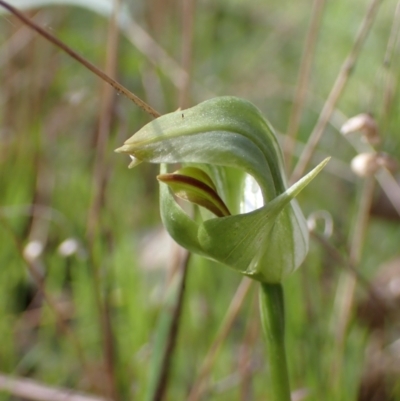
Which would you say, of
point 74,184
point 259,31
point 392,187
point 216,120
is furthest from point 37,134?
point 259,31

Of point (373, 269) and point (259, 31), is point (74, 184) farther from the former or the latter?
point (259, 31)

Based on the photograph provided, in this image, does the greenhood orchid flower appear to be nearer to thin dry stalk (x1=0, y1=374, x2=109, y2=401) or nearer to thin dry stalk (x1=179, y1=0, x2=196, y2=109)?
thin dry stalk (x1=179, y1=0, x2=196, y2=109)

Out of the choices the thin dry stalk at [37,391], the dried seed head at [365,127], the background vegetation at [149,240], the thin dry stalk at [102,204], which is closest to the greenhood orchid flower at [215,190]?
the dried seed head at [365,127]

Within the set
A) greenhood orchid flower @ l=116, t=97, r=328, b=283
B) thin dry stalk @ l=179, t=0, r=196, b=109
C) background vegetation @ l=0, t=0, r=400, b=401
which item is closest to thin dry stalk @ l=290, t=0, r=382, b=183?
background vegetation @ l=0, t=0, r=400, b=401

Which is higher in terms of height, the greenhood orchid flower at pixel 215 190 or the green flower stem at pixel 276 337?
the greenhood orchid flower at pixel 215 190

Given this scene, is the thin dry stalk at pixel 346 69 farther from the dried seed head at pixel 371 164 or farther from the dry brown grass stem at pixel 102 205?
the dry brown grass stem at pixel 102 205

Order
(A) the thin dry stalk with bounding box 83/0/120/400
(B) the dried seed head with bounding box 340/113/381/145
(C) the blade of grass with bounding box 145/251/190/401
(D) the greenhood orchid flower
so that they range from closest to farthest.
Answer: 1. (D) the greenhood orchid flower
2. (B) the dried seed head with bounding box 340/113/381/145
3. (C) the blade of grass with bounding box 145/251/190/401
4. (A) the thin dry stalk with bounding box 83/0/120/400
